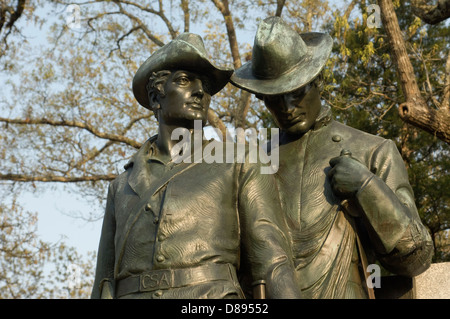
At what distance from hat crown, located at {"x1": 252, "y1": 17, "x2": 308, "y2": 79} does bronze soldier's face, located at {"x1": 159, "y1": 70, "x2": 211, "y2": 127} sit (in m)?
0.35

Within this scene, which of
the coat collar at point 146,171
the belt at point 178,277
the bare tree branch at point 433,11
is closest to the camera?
the belt at point 178,277

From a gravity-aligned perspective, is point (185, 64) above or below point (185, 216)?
above

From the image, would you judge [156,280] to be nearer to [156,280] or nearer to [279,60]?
[156,280]

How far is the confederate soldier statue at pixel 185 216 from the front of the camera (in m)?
4.52

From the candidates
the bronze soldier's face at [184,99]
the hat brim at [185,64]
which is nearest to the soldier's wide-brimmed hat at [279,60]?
the hat brim at [185,64]

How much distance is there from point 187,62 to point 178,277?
4.00ft

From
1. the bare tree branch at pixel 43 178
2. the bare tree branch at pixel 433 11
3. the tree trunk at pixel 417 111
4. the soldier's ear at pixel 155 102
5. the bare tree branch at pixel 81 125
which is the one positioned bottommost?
the soldier's ear at pixel 155 102

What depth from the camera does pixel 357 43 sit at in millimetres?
13758

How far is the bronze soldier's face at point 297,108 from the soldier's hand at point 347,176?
397 millimetres

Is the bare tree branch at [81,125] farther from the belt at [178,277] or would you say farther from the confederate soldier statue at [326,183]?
the belt at [178,277]

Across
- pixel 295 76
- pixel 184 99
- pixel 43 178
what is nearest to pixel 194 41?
pixel 184 99

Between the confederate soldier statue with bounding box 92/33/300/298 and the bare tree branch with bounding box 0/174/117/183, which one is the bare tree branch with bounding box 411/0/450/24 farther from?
the bare tree branch with bounding box 0/174/117/183

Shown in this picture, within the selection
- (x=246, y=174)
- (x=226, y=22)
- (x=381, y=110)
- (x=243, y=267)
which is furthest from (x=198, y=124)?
(x=226, y=22)

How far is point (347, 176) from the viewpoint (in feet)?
15.5
